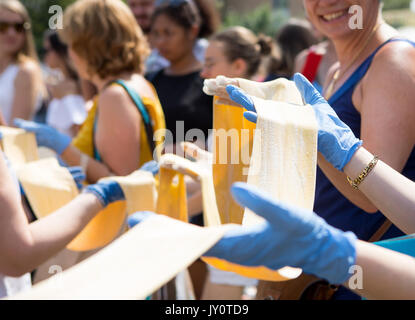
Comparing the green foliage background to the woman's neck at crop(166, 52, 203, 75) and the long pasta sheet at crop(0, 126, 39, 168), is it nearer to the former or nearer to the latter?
the woman's neck at crop(166, 52, 203, 75)

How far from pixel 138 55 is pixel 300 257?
1.69 metres

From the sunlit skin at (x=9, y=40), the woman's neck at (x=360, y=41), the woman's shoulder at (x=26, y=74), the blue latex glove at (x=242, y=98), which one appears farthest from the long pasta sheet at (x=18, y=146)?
the sunlit skin at (x=9, y=40)

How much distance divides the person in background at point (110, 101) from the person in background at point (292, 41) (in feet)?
5.48

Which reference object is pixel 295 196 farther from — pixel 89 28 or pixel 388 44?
pixel 89 28

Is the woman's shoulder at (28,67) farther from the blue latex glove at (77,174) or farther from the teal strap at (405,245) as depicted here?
the teal strap at (405,245)

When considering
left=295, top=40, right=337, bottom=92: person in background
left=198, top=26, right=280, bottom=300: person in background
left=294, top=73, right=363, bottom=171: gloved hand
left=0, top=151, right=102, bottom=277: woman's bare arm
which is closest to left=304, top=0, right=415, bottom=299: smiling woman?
left=294, top=73, right=363, bottom=171: gloved hand

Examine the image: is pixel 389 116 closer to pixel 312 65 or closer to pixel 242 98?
pixel 242 98

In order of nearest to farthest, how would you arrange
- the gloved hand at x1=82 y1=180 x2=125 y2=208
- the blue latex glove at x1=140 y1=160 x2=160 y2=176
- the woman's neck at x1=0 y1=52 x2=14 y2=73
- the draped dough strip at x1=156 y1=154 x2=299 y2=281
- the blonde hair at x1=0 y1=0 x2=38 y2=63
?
the draped dough strip at x1=156 y1=154 x2=299 y2=281, the gloved hand at x1=82 y1=180 x2=125 y2=208, the blue latex glove at x1=140 y1=160 x2=160 y2=176, the blonde hair at x1=0 y1=0 x2=38 y2=63, the woman's neck at x1=0 y1=52 x2=14 y2=73

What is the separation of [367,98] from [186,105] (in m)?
1.57

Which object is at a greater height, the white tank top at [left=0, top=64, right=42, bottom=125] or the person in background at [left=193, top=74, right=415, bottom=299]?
the person in background at [left=193, top=74, right=415, bottom=299]

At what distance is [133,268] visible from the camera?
869mm

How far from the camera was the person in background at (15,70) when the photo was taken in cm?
356

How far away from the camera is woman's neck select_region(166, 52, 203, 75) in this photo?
306 cm
